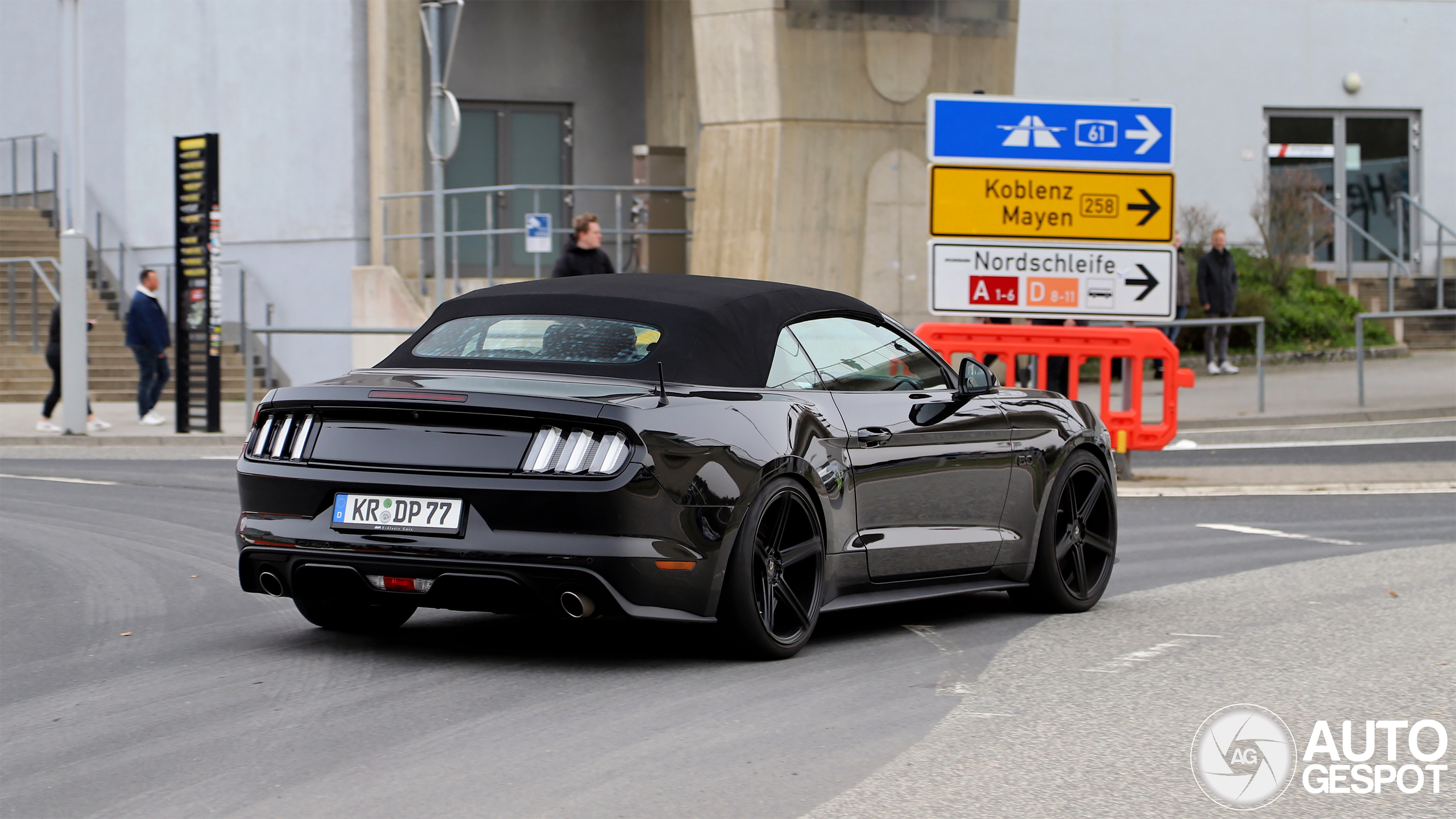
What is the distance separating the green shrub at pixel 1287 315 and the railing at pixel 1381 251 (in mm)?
1756

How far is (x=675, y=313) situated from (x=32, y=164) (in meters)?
27.7

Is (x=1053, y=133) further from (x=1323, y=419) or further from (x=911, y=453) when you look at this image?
(x=911, y=453)

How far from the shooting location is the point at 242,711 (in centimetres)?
568

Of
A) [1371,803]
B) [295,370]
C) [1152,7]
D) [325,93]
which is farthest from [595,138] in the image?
[1371,803]

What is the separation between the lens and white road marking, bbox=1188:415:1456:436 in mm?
19031

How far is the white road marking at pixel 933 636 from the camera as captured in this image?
22.9 ft

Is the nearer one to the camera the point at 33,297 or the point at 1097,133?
the point at 1097,133

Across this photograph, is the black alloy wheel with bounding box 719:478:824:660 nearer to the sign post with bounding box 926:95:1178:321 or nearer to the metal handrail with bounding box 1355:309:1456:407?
the sign post with bounding box 926:95:1178:321

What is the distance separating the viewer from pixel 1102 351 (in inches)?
545

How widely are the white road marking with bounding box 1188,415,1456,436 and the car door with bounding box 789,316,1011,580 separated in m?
11.9

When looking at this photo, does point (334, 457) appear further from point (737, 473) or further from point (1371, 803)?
point (1371, 803)

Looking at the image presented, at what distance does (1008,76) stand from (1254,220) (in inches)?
325

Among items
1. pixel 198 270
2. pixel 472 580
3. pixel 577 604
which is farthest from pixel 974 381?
pixel 198 270

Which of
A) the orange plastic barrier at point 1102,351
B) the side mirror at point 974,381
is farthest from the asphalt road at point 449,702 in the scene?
the orange plastic barrier at point 1102,351
